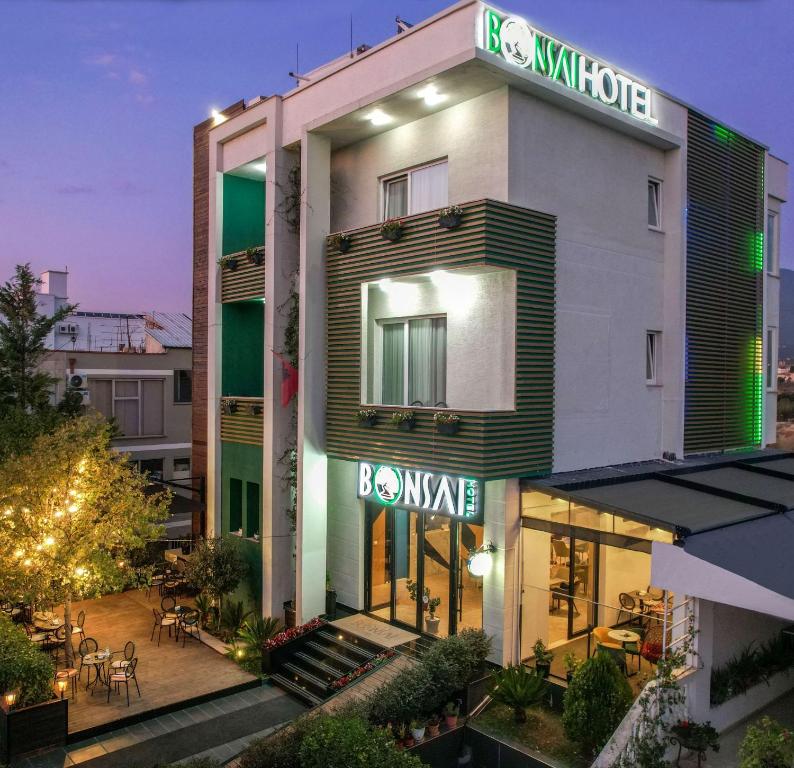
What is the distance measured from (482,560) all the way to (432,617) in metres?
2.29

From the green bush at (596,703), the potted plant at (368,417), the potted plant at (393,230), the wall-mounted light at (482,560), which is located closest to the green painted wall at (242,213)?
the potted plant at (393,230)

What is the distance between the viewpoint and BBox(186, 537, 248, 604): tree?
1797 centimetres

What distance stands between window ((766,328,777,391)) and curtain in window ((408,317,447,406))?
12.7m

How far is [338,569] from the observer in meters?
18.0

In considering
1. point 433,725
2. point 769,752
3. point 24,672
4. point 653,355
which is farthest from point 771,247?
point 24,672

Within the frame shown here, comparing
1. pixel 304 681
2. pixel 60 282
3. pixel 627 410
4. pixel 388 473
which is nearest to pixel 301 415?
pixel 388 473

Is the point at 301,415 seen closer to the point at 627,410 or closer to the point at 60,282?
the point at 627,410

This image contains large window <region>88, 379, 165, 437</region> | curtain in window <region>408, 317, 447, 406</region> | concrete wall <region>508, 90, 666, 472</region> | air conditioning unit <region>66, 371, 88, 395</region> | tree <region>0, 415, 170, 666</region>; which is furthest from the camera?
large window <region>88, 379, 165, 437</region>

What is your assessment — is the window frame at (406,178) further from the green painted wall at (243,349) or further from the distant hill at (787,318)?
the distant hill at (787,318)

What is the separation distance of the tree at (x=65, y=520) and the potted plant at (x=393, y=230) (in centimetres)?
771

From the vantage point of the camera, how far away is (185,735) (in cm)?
1349

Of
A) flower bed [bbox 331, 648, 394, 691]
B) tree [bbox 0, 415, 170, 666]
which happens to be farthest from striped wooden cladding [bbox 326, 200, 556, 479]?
tree [bbox 0, 415, 170, 666]

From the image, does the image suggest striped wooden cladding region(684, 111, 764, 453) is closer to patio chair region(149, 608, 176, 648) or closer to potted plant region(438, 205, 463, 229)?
potted plant region(438, 205, 463, 229)

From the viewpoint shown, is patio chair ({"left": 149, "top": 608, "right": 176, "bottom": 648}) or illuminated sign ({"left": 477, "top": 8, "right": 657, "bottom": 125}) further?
patio chair ({"left": 149, "top": 608, "right": 176, "bottom": 648})
